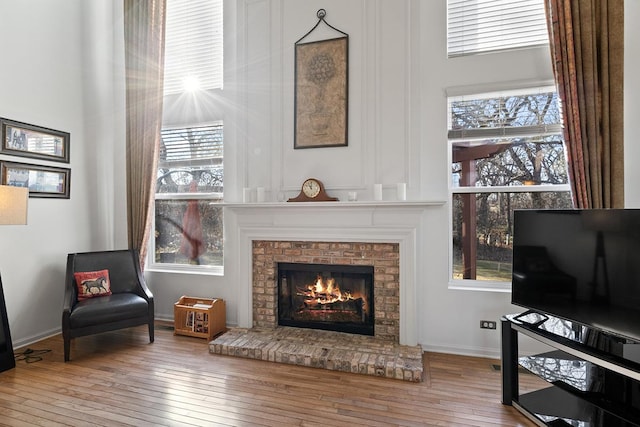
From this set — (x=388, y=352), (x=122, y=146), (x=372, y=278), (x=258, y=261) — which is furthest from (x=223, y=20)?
(x=388, y=352)

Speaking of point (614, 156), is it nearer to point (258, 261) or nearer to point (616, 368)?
point (616, 368)

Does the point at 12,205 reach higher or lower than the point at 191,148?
lower

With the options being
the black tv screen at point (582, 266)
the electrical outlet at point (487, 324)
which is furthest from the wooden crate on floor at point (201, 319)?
the black tv screen at point (582, 266)

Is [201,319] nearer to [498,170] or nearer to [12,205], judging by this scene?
[12,205]

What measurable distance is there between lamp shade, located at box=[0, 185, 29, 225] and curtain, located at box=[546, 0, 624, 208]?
173 inches

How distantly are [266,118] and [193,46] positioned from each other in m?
1.42

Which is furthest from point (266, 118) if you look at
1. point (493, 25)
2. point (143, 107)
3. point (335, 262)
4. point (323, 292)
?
point (493, 25)

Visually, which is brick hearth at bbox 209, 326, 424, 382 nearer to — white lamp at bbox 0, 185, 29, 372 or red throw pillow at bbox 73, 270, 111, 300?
red throw pillow at bbox 73, 270, 111, 300

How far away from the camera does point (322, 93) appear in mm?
3471

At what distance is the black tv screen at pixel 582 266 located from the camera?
6.05 ft

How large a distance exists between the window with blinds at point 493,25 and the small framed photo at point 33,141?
4.31 m

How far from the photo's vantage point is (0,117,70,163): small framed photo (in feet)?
A: 10.9

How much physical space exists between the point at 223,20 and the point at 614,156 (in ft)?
13.2

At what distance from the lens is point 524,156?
10.1 feet
